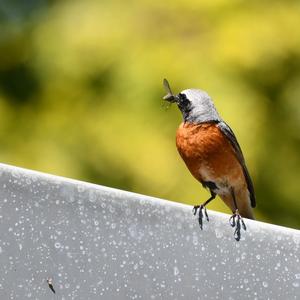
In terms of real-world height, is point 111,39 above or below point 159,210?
below

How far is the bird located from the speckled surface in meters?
1.84

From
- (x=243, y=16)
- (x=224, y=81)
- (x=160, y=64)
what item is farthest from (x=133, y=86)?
(x=243, y=16)

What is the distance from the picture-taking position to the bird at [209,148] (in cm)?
455

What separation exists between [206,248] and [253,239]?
16 cm

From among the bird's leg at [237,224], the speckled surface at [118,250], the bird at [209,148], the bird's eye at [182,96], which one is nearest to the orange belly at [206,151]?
the bird at [209,148]

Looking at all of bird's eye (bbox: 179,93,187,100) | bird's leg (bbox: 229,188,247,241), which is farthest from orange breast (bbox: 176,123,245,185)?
bird's leg (bbox: 229,188,247,241)

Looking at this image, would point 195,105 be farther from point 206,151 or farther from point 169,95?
point 206,151

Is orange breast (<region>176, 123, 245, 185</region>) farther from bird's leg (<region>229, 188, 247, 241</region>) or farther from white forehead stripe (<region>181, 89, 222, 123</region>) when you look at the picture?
bird's leg (<region>229, 188, 247, 241</region>)

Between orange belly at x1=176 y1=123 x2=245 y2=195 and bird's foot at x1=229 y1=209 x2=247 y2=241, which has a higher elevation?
bird's foot at x1=229 y1=209 x2=247 y2=241

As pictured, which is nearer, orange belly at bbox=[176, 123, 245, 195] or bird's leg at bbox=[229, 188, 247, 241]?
bird's leg at bbox=[229, 188, 247, 241]

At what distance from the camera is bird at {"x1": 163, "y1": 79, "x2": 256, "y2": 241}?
14.9ft

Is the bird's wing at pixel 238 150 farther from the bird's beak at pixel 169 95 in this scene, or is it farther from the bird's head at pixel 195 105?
the bird's beak at pixel 169 95

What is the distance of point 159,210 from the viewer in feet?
8.80

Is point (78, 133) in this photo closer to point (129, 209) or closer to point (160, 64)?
point (160, 64)
